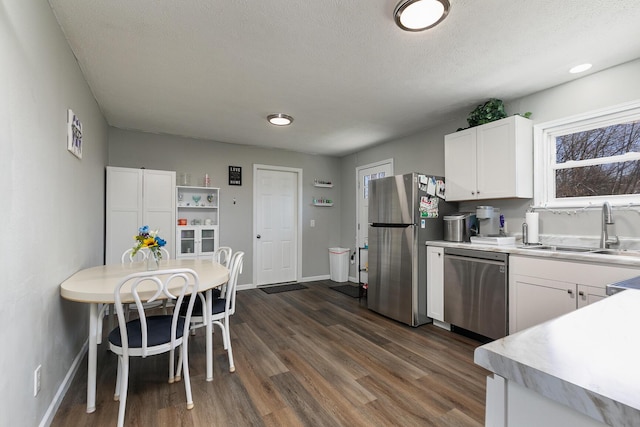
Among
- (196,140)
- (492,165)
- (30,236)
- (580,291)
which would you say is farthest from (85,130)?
(580,291)

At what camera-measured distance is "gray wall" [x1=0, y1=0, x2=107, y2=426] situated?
4.17 feet

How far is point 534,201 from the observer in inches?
115

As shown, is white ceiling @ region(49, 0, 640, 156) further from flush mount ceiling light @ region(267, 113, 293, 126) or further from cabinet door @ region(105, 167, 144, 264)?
cabinet door @ region(105, 167, 144, 264)

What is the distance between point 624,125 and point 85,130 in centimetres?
468

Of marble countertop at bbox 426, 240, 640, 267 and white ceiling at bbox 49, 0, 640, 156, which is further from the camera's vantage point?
marble countertop at bbox 426, 240, 640, 267

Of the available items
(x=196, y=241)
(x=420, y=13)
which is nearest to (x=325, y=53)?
(x=420, y=13)

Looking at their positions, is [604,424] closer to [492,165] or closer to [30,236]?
[30,236]

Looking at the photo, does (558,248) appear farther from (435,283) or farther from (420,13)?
(420,13)

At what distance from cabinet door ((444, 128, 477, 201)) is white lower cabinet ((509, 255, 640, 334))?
0.96 metres

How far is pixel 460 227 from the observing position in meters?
3.18

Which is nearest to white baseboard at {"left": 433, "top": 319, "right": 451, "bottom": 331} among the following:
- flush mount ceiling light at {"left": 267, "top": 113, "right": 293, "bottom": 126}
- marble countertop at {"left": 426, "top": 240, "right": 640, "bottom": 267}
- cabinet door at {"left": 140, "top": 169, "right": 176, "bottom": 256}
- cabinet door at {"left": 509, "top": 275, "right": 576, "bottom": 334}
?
cabinet door at {"left": 509, "top": 275, "right": 576, "bottom": 334}

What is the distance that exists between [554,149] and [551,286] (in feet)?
4.63

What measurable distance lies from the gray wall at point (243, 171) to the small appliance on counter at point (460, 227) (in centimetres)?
274

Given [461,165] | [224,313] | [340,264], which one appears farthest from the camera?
[340,264]
